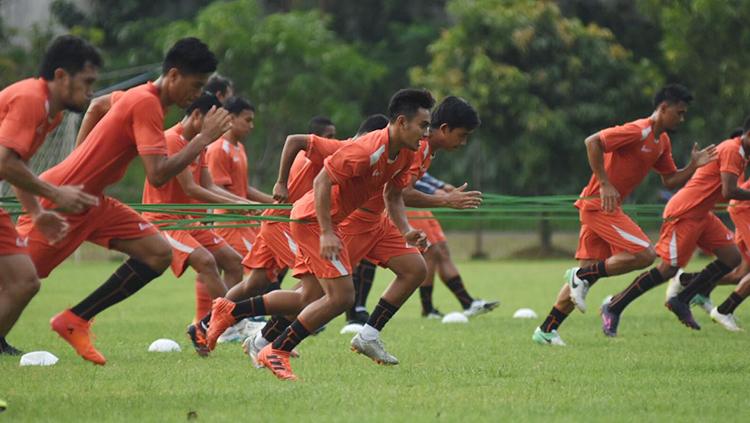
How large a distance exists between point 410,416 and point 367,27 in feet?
111

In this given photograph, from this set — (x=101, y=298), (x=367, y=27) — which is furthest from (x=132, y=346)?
(x=367, y=27)

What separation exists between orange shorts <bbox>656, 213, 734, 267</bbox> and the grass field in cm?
76

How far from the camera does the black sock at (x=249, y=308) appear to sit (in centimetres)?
860

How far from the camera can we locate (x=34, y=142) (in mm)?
6480

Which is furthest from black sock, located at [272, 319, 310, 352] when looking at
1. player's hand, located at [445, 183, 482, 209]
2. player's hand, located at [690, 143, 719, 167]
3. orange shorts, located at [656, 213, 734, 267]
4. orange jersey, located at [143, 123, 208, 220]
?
orange shorts, located at [656, 213, 734, 267]

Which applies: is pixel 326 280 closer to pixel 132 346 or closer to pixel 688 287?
pixel 132 346

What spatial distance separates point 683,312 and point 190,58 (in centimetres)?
673

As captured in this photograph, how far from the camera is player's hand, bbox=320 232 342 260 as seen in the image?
7.34 meters

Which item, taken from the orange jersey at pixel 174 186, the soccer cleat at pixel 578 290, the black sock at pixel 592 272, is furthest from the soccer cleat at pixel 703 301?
the orange jersey at pixel 174 186

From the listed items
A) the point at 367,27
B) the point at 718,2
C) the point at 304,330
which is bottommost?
the point at 367,27

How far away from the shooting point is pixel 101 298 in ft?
25.6

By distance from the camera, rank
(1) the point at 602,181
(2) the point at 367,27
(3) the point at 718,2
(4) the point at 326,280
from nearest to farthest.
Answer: (4) the point at 326,280, (1) the point at 602,181, (3) the point at 718,2, (2) the point at 367,27

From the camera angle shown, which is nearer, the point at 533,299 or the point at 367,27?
the point at 533,299

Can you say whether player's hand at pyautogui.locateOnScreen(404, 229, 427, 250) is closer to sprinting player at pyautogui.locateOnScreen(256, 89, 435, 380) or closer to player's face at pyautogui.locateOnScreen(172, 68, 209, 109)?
sprinting player at pyautogui.locateOnScreen(256, 89, 435, 380)
